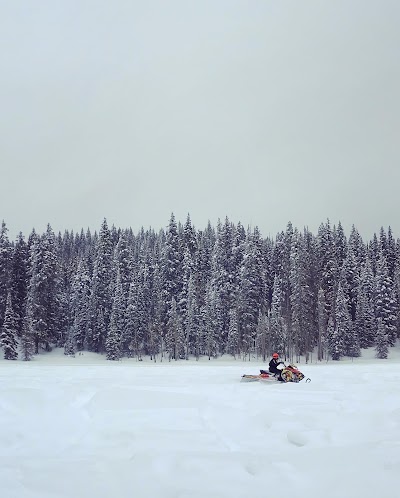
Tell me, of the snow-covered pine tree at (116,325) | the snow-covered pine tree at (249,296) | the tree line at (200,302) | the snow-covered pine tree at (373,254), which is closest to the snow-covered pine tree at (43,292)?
the tree line at (200,302)

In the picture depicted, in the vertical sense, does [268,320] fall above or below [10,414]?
above

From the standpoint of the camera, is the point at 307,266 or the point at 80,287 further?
the point at 80,287

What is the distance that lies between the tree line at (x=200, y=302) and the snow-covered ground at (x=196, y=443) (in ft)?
170

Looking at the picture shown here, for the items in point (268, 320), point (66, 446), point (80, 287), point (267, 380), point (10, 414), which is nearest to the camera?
point (66, 446)

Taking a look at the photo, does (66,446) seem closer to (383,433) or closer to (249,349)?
(383,433)

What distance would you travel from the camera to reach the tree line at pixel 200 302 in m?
68.9

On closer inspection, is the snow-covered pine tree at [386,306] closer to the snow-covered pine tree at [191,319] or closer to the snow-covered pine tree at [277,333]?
the snow-covered pine tree at [277,333]

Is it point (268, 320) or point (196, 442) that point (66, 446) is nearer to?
point (196, 442)

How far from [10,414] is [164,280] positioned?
2529 inches

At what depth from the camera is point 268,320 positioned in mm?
69875

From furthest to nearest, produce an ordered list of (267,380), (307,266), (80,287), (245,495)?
(80,287), (307,266), (267,380), (245,495)

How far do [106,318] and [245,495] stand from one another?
69.2 meters

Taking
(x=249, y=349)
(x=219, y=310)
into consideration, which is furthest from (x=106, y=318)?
(x=249, y=349)

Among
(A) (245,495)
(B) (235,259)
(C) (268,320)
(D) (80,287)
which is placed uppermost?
(B) (235,259)
